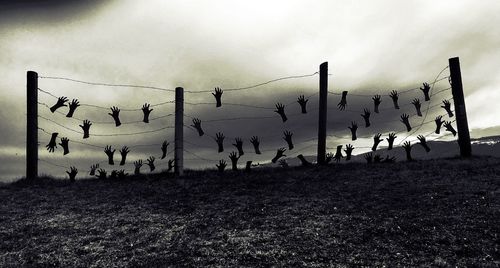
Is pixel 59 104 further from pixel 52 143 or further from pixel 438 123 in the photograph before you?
pixel 438 123

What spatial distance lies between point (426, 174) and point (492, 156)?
14.5 ft

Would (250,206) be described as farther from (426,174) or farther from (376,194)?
(426,174)

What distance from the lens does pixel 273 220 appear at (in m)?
9.21

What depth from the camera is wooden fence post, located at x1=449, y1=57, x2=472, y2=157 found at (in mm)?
15617

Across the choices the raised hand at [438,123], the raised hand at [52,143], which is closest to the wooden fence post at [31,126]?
the raised hand at [52,143]

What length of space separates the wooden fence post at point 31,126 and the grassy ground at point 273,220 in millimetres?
2108

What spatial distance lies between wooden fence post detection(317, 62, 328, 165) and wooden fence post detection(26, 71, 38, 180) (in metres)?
10.4

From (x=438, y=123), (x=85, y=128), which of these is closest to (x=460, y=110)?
(x=438, y=123)

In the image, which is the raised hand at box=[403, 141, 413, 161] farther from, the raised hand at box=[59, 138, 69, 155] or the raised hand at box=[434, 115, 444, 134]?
the raised hand at box=[59, 138, 69, 155]

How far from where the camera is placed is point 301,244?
7816mm

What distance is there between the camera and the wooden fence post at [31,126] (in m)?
16.0

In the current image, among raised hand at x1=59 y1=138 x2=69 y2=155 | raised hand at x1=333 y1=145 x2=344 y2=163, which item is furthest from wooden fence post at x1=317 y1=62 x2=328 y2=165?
raised hand at x1=59 y1=138 x2=69 y2=155

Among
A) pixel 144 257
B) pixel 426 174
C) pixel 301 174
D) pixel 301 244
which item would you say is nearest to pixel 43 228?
pixel 144 257

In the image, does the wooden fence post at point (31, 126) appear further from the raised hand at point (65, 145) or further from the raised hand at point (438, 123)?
the raised hand at point (438, 123)
